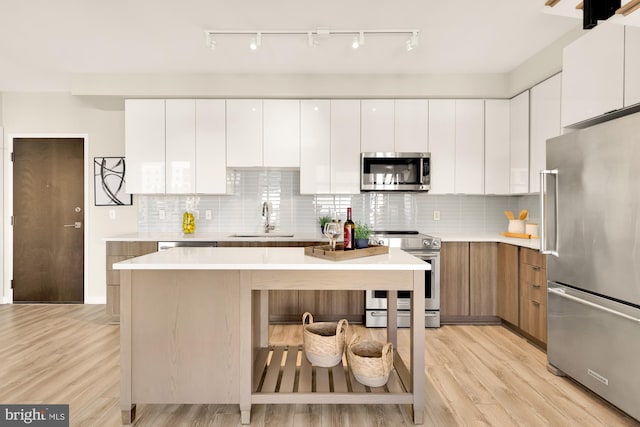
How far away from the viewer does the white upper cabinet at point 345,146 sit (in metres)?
4.11

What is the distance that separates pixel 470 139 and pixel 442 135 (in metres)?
0.31

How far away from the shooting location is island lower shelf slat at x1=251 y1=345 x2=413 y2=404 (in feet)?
6.74

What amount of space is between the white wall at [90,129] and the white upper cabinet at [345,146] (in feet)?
8.22

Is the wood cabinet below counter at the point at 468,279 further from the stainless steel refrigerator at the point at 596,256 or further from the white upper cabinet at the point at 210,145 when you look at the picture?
the white upper cabinet at the point at 210,145

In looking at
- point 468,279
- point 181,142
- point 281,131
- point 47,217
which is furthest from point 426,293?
point 47,217

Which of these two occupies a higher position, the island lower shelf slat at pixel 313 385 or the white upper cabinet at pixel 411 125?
the white upper cabinet at pixel 411 125

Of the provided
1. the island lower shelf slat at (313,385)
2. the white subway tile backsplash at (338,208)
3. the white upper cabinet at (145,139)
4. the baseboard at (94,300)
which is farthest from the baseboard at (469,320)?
the baseboard at (94,300)

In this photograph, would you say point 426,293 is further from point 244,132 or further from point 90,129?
point 90,129

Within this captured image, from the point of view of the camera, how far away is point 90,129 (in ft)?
15.2

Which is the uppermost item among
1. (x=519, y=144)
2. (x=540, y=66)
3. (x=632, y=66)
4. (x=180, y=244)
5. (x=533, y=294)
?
(x=540, y=66)

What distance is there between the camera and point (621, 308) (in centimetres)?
207

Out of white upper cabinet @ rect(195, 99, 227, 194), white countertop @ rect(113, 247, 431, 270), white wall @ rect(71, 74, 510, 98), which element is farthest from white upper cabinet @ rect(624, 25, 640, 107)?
white upper cabinet @ rect(195, 99, 227, 194)

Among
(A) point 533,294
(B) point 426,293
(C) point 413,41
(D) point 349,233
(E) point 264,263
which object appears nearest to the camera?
(E) point 264,263

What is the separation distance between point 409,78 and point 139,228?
3521mm
